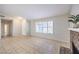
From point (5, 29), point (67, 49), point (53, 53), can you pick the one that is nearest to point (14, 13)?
point (5, 29)

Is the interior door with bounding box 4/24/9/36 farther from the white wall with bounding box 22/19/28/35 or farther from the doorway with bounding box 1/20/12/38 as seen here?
the white wall with bounding box 22/19/28/35

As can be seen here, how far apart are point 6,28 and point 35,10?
797 millimetres

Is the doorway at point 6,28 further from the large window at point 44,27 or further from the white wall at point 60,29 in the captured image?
the large window at point 44,27

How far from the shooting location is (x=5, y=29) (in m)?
2.61

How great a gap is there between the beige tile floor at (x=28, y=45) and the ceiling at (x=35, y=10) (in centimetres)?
55

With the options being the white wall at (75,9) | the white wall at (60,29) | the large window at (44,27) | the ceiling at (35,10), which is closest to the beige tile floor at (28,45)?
the white wall at (60,29)

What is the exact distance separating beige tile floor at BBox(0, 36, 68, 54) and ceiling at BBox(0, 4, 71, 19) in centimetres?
55

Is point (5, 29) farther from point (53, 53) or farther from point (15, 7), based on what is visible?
point (53, 53)

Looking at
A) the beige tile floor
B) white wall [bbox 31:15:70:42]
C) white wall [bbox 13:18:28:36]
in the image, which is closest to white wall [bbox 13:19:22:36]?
white wall [bbox 13:18:28:36]

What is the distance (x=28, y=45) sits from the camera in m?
2.53

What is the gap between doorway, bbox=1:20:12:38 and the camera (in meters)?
2.56

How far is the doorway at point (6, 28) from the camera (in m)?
2.56

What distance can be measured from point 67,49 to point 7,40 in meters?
1.34
